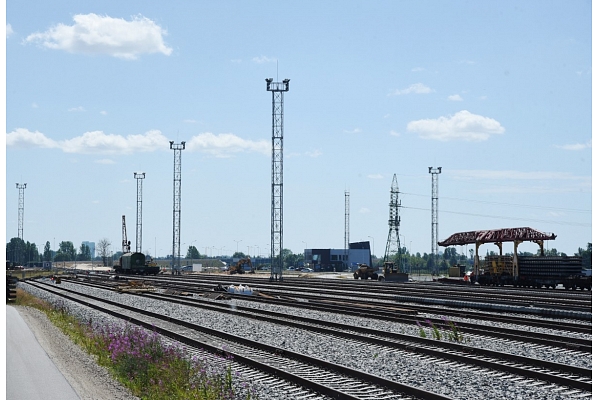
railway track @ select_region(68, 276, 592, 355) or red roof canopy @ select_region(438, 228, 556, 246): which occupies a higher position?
red roof canopy @ select_region(438, 228, 556, 246)

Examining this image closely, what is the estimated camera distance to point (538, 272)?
172 ft

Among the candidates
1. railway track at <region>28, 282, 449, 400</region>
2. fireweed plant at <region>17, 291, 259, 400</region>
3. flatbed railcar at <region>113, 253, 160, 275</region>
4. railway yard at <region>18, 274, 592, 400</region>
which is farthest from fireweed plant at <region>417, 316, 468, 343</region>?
flatbed railcar at <region>113, 253, 160, 275</region>

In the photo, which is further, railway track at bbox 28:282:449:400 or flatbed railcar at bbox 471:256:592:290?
flatbed railcar at bbox 471:256:592:290

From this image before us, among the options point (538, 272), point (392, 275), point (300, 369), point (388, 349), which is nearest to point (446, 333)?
point (388, 349)

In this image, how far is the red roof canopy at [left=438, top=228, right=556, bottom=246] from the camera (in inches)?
2095

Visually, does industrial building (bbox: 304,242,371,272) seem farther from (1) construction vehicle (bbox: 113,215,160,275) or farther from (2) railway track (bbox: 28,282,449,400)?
(2) railway track (bbox: 28,282,449,400)

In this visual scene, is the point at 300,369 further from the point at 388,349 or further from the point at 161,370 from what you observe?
the point at 388,349

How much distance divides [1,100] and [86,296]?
38905 millimetres

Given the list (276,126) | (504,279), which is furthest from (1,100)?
(276,126)

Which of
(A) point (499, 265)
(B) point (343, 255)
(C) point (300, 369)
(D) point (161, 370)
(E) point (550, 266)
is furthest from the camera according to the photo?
(B) point (343, 255)

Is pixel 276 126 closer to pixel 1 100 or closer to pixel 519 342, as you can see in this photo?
pixel 519 342

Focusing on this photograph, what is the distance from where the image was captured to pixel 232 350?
1844 centimetres

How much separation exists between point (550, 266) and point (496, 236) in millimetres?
6183

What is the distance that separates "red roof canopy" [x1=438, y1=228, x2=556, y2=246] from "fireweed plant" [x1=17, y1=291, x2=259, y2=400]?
129ft
